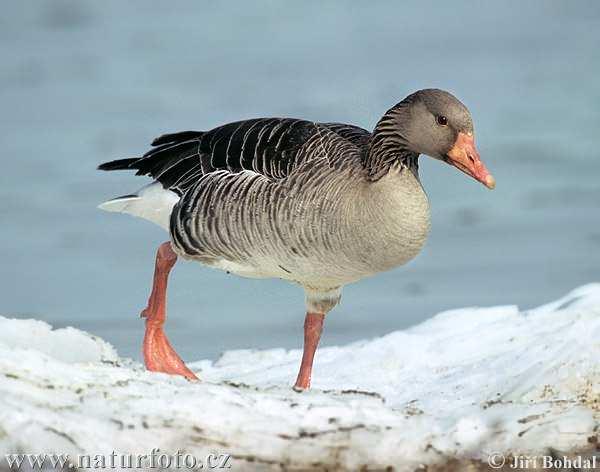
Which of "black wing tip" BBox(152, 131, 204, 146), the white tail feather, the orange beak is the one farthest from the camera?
"black wing tip" BBox(152, 131, 204, 146)

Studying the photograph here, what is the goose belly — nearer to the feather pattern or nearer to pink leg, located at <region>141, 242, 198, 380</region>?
the feather pattern

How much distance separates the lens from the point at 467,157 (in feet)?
23.4

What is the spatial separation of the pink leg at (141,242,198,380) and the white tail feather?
0.73ft

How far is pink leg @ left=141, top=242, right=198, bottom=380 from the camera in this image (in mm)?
8219

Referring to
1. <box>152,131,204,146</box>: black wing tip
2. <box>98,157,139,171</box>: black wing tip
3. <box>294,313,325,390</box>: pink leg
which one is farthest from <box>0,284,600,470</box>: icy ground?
<box>98,157,139,171</box>: black wing tip

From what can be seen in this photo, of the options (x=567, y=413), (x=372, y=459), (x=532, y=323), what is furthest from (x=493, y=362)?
(x=372, y=459)

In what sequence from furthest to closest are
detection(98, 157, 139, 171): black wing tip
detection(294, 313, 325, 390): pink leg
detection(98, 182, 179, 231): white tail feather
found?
detection(98, 157, 139, 171): black wing tip < detection(98, 182, 179, 231): white tail feather < detection(294, 313, 325, 390): pink leg

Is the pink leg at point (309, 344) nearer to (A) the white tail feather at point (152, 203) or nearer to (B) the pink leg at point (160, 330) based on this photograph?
(B) the pink leg at point (160, 330)

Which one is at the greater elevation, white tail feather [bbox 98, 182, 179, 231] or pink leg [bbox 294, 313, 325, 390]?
white tail feather [bbox 98, 182, 179, 231]

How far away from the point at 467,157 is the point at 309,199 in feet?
3.19

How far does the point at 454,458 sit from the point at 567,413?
0.64m

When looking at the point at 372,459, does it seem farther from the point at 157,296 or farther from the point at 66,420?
the point at 157,296

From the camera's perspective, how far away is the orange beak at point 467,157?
279 inches

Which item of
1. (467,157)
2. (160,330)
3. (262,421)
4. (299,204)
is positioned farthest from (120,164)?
(262,421)
